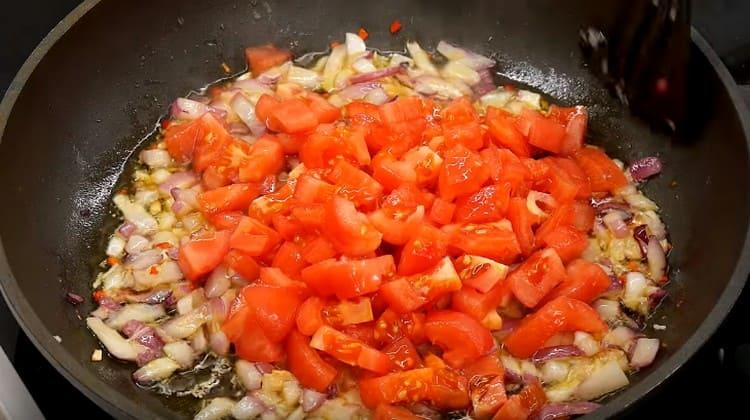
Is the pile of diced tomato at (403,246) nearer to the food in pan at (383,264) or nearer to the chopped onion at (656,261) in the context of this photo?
the food in pan at (383,264)

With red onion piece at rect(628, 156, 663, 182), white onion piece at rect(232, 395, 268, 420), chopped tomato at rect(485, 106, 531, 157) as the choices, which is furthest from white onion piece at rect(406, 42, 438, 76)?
white onion piece at rect(232, 395, 268, 420)

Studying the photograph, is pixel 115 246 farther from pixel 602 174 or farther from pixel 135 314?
pixel 602 174

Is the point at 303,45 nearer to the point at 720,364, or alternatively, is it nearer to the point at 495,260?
the point at 495,260

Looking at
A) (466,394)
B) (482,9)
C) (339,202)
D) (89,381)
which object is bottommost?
(466,394)

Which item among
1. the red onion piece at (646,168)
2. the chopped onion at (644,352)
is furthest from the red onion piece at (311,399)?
the red onion piece at (646,168)

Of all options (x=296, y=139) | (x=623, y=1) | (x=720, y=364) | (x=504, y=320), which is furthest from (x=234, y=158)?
(x=720, y=364)

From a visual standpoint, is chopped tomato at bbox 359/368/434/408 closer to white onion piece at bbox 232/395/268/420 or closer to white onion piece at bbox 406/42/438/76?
white onion piece at bbox 232/395/268/420
